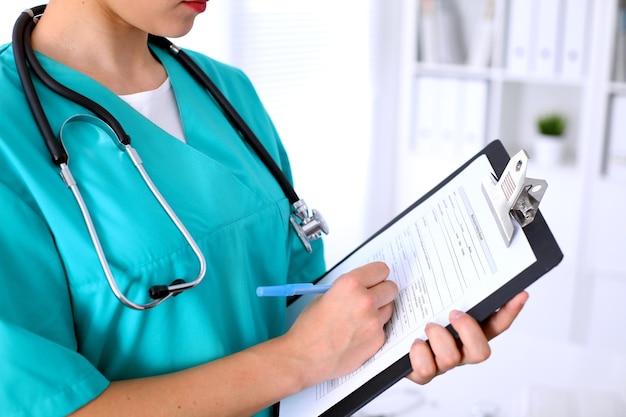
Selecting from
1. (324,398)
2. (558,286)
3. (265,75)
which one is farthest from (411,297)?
(558,286)

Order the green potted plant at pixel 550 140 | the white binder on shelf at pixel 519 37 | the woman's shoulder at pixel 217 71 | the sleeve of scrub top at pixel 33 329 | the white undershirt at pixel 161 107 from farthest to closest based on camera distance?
the green potted plant at pixel 550 140 < the white binder on shelf at pixel 519 37 < the woman's shoulder at pixel 217 71 < the white undershirt at pixel 161 107 < the sleeve of scrub top at pixel 33 329

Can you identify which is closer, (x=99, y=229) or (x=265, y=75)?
(x=99, y=229)

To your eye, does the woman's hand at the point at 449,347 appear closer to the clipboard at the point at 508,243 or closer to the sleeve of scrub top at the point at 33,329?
the clipboard at the point at 508,243

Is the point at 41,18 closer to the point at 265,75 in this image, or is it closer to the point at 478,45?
the point at 265,75

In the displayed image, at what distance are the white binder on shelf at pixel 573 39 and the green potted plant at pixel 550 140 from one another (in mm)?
195

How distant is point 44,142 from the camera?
0.84 metres

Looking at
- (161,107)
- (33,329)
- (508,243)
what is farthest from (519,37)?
(33,329)

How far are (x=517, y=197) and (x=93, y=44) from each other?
1.86 ft

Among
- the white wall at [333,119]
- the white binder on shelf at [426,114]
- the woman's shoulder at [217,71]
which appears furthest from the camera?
the white binder on shelf at [426,114]

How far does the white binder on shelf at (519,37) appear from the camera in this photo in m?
2.61

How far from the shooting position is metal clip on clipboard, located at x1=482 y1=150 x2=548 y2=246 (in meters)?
0.80

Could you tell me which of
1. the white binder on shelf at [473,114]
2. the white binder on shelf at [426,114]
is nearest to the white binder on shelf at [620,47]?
the white binder on shelf at [473,114]

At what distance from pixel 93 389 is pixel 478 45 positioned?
2.30m

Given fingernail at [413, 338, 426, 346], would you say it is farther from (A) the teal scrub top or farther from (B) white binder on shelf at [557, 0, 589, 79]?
(B) white binder on shelf at [557, 0, 589, 79]
